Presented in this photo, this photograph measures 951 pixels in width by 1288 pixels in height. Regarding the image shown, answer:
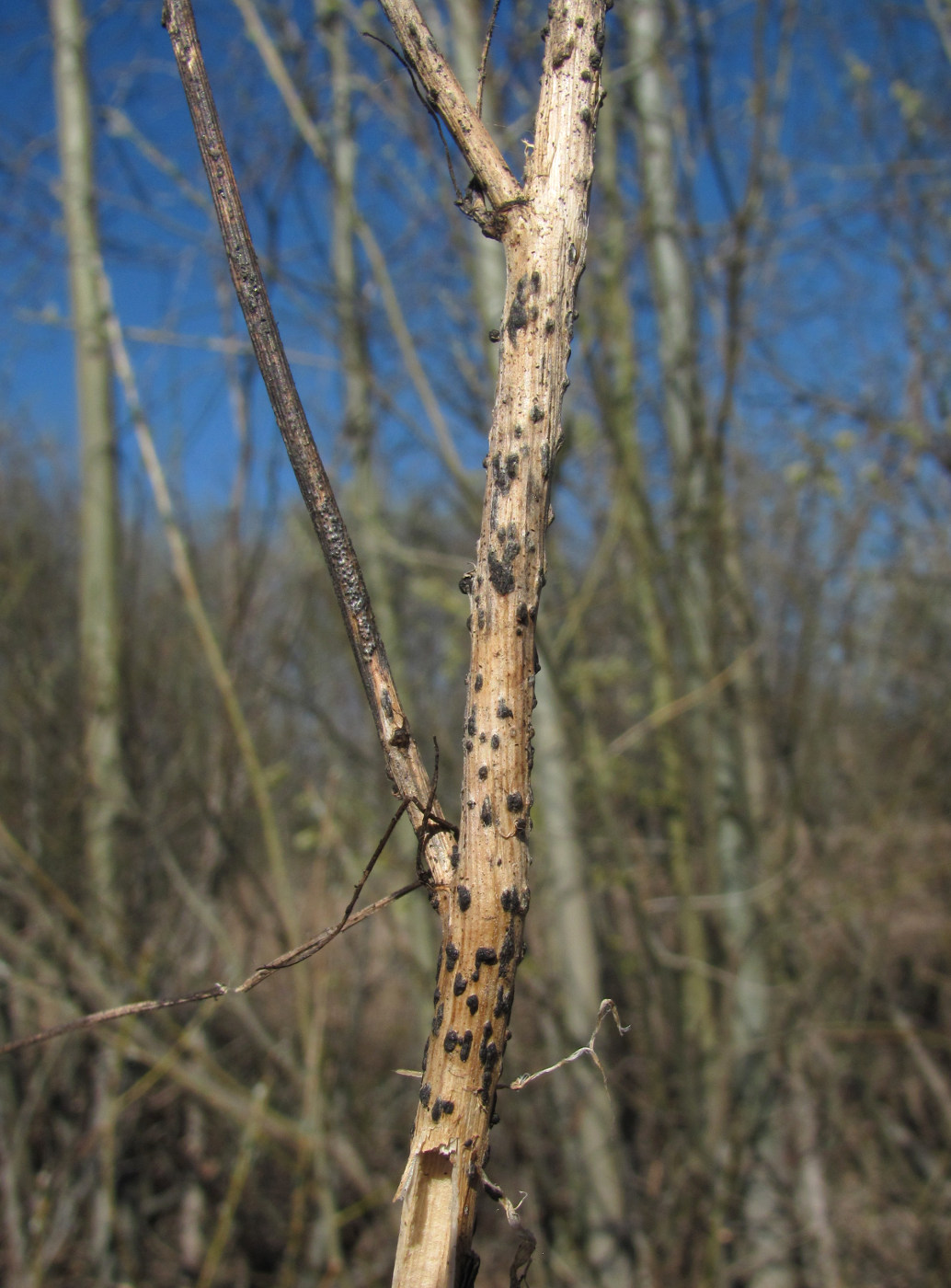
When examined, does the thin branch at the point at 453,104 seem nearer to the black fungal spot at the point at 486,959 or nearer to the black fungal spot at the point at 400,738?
the black fungal spot at the point at 400,738

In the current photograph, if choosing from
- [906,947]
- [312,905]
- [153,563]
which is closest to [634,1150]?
[312,905]

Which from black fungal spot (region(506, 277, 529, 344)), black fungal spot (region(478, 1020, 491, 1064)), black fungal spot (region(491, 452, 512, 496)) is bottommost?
black fungal spot (region(478, 1020, 491, 1064))

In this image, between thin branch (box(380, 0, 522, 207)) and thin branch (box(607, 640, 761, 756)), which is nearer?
thin branch (box(380, 0, 522, 207))

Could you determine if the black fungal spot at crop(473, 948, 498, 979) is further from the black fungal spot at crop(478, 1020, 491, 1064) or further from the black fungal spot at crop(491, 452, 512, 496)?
the black fungal spot at crop(491, 452, 512, 496)

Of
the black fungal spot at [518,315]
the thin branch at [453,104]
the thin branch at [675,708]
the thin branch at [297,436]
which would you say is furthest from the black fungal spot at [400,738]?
the thin branch at [675,708]

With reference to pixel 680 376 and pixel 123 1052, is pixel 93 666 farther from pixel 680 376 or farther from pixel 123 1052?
pixel 680 376

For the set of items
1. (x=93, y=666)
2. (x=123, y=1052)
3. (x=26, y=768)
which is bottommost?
(x=123, y=1052)

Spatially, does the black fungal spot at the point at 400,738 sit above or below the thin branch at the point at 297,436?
below

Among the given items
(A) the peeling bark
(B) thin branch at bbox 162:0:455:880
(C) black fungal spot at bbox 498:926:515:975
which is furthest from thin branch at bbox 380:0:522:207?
(C) black fungal spot at bbox 498:926:515:975

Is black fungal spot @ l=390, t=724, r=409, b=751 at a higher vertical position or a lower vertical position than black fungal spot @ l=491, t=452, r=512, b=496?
lower
